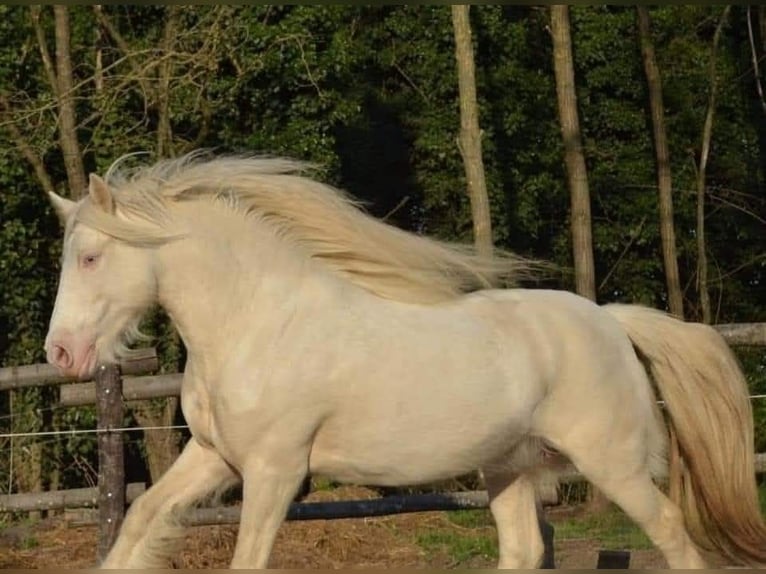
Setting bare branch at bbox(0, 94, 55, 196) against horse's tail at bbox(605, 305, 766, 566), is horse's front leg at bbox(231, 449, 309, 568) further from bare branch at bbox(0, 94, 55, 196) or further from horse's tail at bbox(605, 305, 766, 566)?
bare branch at bbox(0, 94, 55, 196)

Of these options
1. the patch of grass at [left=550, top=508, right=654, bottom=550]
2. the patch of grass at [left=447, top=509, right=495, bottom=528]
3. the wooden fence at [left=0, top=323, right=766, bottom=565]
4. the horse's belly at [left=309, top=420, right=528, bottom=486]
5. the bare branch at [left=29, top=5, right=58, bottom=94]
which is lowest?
the patch of grass at [left=447, top=509, right=495, bottom=528]

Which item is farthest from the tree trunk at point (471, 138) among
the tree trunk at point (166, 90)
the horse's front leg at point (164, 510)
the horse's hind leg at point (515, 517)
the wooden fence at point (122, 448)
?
the horse's front leg at point (164, 510)

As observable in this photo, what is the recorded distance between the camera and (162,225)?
534 cm

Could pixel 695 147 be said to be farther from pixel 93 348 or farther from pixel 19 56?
pixel 93 348

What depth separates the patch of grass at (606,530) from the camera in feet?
28.9

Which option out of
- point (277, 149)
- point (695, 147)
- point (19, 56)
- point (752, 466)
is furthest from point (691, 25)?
point (752, 466)

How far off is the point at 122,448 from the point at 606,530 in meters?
3.56

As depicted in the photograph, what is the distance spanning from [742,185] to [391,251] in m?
14.9

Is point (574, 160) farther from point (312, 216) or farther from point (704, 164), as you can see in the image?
point (312, 216)

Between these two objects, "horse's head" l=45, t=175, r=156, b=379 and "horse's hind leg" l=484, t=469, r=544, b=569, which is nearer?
"horse's head" l=45, t=175, r=156, b=379

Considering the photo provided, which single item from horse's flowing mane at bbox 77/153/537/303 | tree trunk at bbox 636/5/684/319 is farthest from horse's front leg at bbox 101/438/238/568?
tree trunk at bbox 636/5/684/319

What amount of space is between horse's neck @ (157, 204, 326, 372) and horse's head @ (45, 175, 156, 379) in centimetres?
11

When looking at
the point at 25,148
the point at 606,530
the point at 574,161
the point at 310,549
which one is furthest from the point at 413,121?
the point at 310,549

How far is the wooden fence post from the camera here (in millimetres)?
7438
